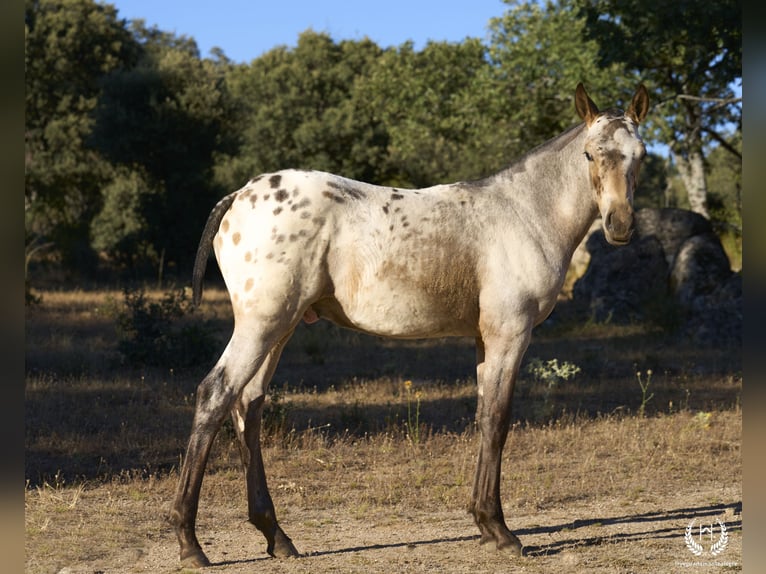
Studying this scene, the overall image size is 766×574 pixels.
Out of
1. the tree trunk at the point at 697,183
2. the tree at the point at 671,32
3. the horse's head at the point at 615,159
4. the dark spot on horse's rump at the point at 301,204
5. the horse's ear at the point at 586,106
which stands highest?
the tree at the point at 671,32

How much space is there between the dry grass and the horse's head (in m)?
2.05

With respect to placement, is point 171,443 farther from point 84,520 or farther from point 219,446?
point 84,520

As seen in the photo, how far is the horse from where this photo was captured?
501cm

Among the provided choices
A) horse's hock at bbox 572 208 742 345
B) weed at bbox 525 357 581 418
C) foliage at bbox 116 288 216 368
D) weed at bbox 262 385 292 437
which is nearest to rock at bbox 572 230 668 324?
horse's hock at bbox 572 208 742 345

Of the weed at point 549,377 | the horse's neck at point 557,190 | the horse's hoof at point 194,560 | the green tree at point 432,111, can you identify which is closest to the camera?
the horse's hoof at point 194,560

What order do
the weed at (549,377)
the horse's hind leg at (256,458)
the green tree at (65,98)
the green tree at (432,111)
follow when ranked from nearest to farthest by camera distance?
1. the horse's hind leg at (256,458)
2. the weed at (549,377)
3. the green tree at (432,111)
4. the green tree at (65,98)

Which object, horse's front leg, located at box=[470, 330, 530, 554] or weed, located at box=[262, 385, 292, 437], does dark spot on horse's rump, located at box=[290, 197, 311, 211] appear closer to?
horse's front leg, located at box=[470, 330, 530, 554]

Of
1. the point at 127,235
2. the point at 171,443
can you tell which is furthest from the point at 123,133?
A: the point at 171,443

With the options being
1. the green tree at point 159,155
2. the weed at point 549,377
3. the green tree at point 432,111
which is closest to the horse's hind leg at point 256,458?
the weed at point 549,377

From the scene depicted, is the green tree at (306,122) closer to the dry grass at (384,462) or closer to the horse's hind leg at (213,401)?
the dry grass at (384,462)

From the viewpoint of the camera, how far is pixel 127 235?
2336cm

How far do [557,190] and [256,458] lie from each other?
2531 mm

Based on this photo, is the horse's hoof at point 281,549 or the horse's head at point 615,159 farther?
the horse's hoof at point 281,549

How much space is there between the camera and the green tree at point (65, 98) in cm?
2662
